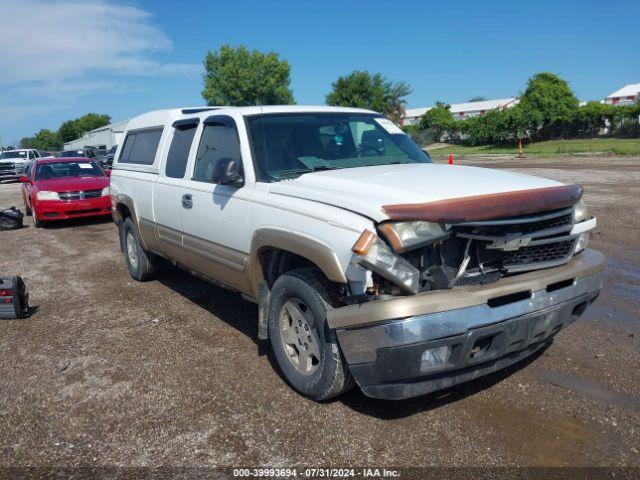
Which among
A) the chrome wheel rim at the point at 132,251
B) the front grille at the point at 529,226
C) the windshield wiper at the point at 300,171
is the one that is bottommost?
→ the chrome wheel rim at the point at 132,251

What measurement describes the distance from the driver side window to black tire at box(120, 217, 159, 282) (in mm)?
2041

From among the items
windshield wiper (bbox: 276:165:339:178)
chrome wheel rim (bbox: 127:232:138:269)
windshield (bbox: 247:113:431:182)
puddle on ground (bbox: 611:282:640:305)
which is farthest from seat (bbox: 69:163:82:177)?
puddle on ground (bbox: 611:282:640:305)

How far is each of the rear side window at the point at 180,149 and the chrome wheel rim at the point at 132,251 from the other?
179cm

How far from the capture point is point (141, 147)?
6363mm

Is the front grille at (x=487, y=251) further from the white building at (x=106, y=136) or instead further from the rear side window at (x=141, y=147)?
the white building at (x=106, y=136)

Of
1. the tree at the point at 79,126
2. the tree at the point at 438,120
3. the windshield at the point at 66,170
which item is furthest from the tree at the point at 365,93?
the tree at the point at 79,126

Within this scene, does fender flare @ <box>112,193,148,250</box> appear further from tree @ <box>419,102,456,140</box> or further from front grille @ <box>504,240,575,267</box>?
tree @ <box>419,102,456,140</box>

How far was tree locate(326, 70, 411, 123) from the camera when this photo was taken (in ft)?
204

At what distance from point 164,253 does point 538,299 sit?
12.5ft

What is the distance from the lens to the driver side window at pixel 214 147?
4.44 metres

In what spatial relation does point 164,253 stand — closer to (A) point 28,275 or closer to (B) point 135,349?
(B) point 135,349

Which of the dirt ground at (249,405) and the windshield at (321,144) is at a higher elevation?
the windshield at (321,144)

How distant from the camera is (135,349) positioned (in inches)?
185

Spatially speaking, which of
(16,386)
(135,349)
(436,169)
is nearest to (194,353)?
(135,349)
